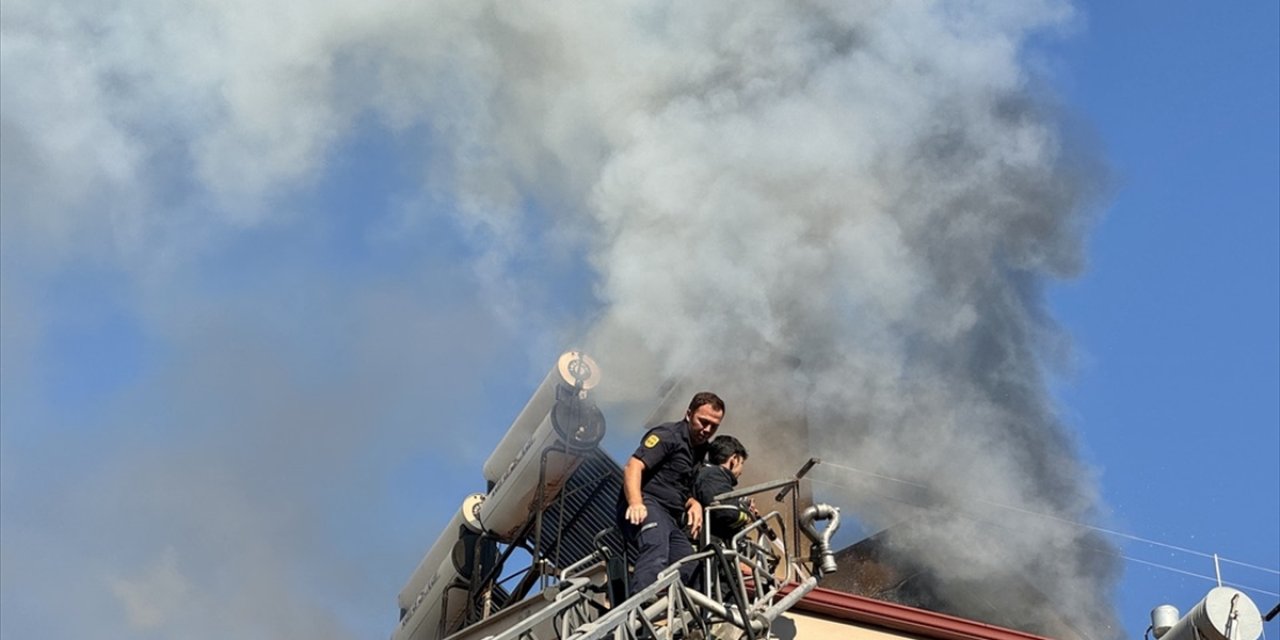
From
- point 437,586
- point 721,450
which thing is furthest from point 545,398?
point 721,450

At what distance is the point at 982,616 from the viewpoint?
12.3m

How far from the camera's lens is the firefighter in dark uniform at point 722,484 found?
7.42 meters

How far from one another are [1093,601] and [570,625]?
23.3 feet

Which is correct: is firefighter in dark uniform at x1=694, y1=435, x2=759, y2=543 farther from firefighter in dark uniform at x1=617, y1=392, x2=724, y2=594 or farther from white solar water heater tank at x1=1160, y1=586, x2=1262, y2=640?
white solar water heater tank at x1=1160, y1=586, x2=1262, y2=640

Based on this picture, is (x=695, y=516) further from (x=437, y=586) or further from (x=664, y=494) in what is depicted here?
(x=437, y=586)

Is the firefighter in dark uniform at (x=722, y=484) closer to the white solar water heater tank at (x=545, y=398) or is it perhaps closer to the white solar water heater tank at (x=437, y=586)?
the white solar water heater tank at (x=545, y=398)

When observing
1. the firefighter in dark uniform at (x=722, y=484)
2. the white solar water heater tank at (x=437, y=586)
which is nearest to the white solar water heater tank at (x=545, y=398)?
A: the white solar water heater tank at (x=437, y=586)

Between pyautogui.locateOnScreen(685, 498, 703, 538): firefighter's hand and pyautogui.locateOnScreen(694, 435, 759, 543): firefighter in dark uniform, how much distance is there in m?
0.04

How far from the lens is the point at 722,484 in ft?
24.9

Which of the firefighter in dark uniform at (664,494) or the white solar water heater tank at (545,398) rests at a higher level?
the white solar water heater tank at (545,398)

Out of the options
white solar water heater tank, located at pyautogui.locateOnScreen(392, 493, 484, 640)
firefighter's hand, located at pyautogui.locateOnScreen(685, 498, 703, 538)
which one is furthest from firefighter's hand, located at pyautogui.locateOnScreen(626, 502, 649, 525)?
white solar water heater tank, located at pyautogui.locateOnScreen(392, 493, 484, 640)

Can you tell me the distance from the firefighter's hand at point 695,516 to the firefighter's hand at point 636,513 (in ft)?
1.01

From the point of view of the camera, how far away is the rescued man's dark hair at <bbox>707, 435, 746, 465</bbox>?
7852 millimetres

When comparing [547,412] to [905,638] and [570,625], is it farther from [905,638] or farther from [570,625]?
[570,625]
